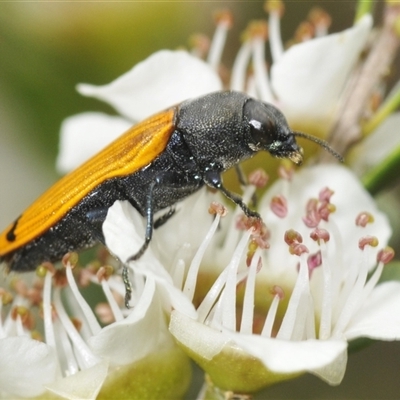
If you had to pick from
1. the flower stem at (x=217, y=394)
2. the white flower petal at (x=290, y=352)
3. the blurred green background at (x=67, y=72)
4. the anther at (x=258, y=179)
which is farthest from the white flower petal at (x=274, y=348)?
the blurred green background at (x=67, y=72)

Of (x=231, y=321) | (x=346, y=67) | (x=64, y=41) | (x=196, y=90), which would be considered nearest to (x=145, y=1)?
(x=64, y=41)

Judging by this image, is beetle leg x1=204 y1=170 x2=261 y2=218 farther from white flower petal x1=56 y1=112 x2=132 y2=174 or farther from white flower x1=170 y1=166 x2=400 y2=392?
white flower petal x1=56 y1=112 x2=132 y2=174

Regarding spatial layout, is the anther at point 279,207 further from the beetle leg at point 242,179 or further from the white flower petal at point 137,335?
the white flower petal at point 137,335

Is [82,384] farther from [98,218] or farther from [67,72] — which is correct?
[67,72]

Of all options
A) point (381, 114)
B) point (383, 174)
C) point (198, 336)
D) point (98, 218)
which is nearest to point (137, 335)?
point (198, 336)

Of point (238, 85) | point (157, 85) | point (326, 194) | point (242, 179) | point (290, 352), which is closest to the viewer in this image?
point (290, 352)
